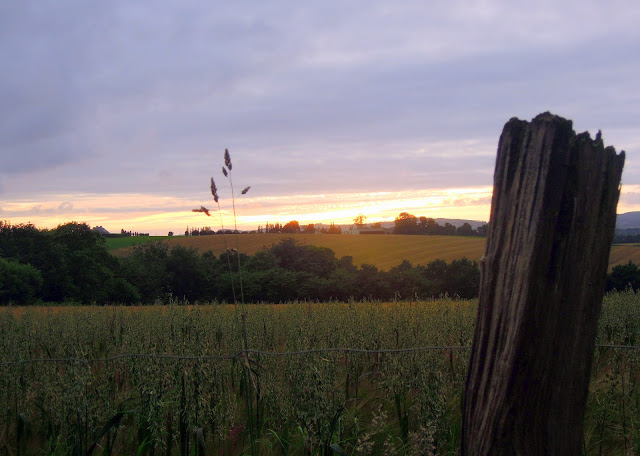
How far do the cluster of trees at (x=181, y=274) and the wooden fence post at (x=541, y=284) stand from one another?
21.7 metres

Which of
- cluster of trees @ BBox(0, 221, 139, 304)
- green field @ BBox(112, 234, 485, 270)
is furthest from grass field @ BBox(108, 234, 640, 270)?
cluster of trees @ BBox(0, 221, 139, 304)

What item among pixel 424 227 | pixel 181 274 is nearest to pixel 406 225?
pixel 424 227

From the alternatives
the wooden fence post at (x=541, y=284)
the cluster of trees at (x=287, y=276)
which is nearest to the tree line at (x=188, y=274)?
the cluster of trees at (x=287, y=276)

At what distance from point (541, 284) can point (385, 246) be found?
44.6 metres

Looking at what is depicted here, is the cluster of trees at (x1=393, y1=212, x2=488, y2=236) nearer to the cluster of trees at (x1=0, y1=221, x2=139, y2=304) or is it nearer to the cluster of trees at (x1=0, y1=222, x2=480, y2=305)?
the cluster of trees at (x1=0, y1=222, x2=480, y2=305)

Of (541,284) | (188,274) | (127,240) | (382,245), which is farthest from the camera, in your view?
(127,240)

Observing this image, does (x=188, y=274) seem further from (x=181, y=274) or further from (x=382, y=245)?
(x=382, y=245)

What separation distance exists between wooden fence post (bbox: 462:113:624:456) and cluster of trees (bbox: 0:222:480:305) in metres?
21.7

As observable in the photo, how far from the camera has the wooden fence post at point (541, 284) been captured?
152cm

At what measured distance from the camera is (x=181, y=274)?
29.6 m

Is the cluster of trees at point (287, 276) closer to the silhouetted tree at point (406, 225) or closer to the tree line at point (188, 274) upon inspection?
the tree line at point (188, 274)

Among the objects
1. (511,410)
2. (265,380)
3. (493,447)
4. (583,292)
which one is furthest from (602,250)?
(265,380)

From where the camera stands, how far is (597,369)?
238 inches

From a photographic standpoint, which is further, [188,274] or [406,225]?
[406,225]
